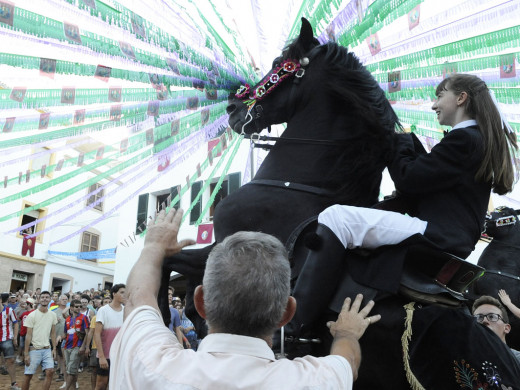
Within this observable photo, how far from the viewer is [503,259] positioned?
501 cm

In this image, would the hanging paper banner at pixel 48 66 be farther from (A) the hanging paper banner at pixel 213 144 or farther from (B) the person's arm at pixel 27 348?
(B) the person's arm at pixel 27 348

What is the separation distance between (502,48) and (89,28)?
8.02ft

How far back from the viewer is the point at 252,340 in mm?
1292

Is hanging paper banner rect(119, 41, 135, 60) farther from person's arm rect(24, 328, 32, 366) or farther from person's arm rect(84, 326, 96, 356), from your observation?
person's arm rect(24, 328, 32, 366)

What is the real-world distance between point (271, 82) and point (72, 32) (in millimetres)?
1184

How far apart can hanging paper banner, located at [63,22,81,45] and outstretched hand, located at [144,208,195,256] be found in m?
1.63

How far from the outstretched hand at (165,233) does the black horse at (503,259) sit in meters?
4.00

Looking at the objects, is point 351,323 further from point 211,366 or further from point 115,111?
point 115,111

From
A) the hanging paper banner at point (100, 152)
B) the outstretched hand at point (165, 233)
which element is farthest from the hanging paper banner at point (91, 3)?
the outstretched hand at point (165, 233)

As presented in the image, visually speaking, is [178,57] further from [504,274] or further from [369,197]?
[504,274]

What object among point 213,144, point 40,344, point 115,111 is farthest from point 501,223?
point 40,344

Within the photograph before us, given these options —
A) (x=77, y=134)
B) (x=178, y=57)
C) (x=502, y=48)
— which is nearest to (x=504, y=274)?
(x=502, y=48)

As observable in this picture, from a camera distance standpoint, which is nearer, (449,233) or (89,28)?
(449,233)

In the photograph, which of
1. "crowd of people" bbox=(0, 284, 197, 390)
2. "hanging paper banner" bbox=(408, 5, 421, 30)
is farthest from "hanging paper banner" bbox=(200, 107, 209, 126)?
"crowd of people" bbox=(0, 284, 197, 390)
